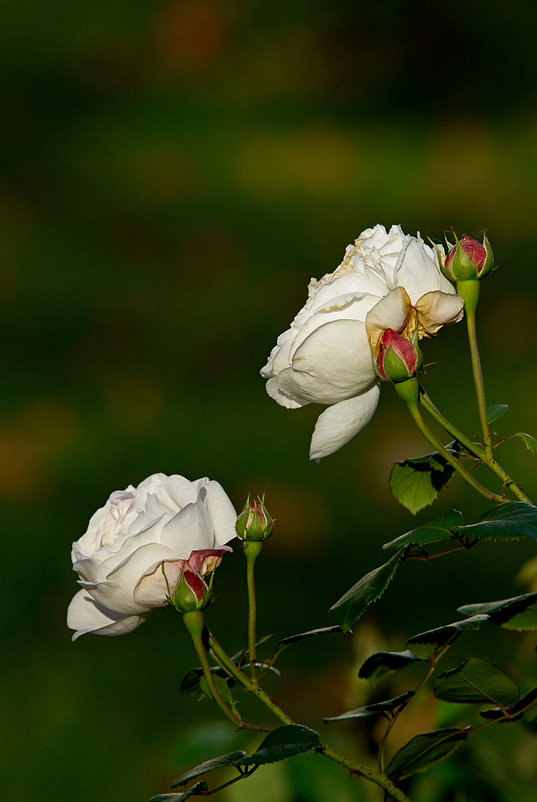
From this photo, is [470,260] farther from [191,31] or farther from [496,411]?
[191,31]

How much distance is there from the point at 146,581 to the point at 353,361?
0.45ft

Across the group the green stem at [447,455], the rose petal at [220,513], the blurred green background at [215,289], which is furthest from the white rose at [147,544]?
the blurred green background at [215,289]

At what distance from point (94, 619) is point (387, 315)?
0.71 feet

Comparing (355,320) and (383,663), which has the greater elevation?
(355,320)

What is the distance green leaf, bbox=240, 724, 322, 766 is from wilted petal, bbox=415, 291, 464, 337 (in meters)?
0.19

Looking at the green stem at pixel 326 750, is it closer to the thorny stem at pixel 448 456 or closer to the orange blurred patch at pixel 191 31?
the thorny stem at pixel 448 456

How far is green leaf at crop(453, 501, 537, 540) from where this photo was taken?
13.7 inches

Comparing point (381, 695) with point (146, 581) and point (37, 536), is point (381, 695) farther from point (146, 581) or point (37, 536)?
point (37, 536)

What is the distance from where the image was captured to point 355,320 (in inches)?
16.8

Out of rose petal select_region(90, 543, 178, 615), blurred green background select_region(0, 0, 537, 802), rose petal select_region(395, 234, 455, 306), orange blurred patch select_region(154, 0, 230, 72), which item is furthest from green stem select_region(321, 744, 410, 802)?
orange blurred patch select_region(154, 0, 230, 72)

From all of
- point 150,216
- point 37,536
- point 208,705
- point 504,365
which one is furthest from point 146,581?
point 150,216

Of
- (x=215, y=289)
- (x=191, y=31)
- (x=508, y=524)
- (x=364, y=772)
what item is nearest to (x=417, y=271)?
(x=508, y=524)

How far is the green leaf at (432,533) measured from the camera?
1.26ft

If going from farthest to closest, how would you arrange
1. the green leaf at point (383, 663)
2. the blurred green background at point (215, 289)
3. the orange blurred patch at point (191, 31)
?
1. the orange blurred patch at point (191, 31)
2. the blurred green background at point (215, 289)
3. the green leaf at point (383, 663)
